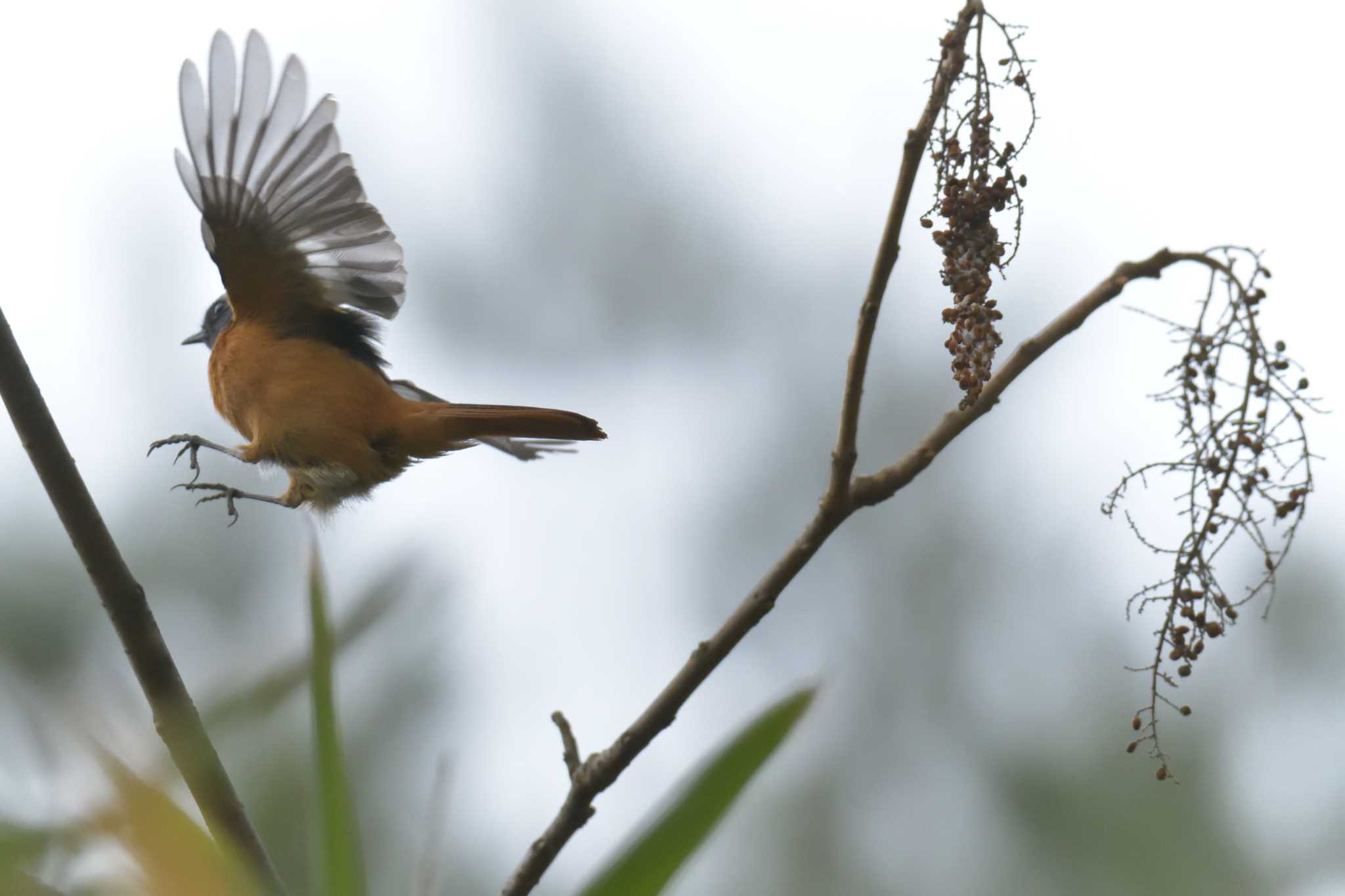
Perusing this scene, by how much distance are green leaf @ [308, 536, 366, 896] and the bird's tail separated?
1653 millimetres

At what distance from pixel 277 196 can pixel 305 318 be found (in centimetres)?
42

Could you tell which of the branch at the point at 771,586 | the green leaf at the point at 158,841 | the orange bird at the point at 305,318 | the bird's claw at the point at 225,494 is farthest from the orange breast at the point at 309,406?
the green leaf at the point at 158,841

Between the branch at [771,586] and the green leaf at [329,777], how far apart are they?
42 cm

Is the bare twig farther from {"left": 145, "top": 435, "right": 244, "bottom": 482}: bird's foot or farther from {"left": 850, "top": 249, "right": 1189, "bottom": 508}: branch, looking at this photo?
{"left": 145, "top": 435, "right": 244, "bottom": 482}: bird's foot

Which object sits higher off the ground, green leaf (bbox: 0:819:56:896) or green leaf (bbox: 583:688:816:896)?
green leaf (bbox: 583:688:816:896)

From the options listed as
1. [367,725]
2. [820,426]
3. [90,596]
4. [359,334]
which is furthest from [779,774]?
[367,725]

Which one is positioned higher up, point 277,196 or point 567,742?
point 277,196

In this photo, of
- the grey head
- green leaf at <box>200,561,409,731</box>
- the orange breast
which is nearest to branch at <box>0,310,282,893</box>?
green leaf at <box>200,561,409,731</box>

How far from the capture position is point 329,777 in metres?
0.94

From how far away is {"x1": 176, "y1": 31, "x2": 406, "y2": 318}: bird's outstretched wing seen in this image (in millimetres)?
2703

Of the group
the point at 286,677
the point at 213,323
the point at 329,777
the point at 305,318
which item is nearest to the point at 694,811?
the point at 329,777

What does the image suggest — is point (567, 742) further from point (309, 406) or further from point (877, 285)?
point (309, 406)

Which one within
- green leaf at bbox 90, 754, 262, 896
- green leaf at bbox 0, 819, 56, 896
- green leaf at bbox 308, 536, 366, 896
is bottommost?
green leaf at bbox 0, 819, 56, 896

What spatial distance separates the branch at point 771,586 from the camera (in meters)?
1.33
